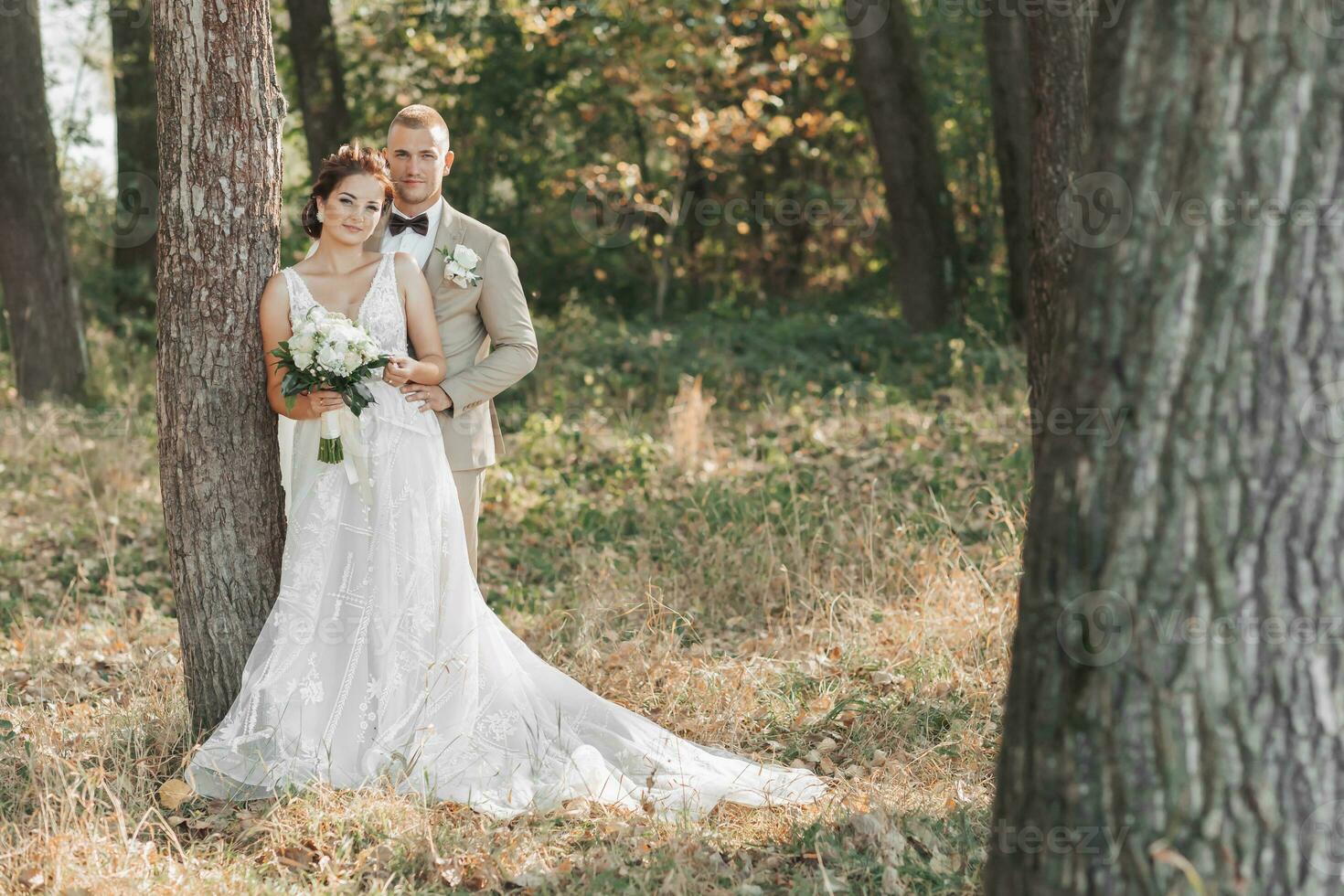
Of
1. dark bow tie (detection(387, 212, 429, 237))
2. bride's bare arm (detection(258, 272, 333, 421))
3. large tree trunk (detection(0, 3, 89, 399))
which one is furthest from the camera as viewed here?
large tree trunk (detection(0, 3, 89, 399))

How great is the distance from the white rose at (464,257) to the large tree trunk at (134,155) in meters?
10.5

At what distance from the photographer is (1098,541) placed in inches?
106

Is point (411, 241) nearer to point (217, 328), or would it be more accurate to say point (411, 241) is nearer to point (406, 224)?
point (406, 224)

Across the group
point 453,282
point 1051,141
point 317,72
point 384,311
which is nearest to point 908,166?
point 1051,141

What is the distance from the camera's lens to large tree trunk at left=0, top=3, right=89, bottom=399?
11008 mm

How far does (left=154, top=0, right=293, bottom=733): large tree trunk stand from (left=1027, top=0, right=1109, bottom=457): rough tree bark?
397 centimetres

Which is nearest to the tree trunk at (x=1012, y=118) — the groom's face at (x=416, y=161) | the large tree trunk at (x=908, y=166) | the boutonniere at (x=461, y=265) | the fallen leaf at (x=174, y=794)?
→ the large tree trunk at (x=908, y=166)

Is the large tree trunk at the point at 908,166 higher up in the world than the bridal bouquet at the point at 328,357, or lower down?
higher up

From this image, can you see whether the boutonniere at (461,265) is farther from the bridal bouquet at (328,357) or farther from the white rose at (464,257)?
the bridal bouquet at (328,357)

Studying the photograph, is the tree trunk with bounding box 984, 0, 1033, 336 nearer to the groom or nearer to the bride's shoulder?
the groom

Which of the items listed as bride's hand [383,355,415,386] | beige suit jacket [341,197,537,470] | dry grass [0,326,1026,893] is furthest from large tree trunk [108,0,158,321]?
bride's hand [383,355,415,386]

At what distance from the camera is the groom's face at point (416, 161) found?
4.92m

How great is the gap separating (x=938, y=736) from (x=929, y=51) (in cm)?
1274

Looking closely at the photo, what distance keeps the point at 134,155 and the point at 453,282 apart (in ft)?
37.3
